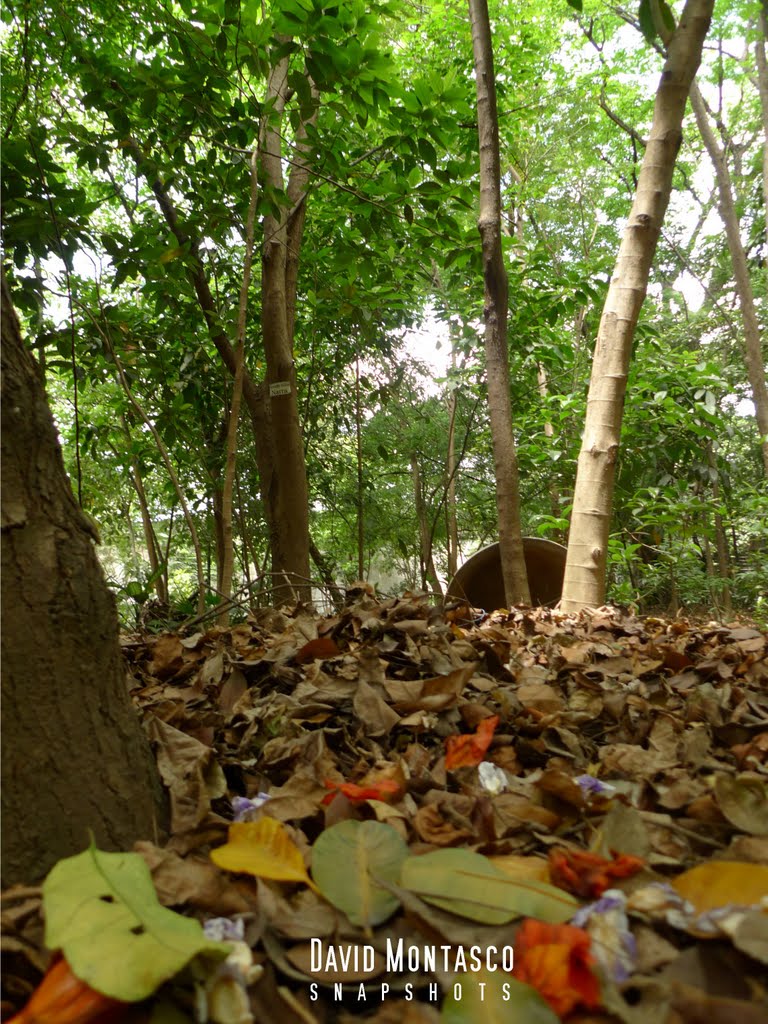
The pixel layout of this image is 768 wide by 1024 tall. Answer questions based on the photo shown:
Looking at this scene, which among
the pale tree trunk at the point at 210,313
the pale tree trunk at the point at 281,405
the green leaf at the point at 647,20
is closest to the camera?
the green leaf at the point at 647,20

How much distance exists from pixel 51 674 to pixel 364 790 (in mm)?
417

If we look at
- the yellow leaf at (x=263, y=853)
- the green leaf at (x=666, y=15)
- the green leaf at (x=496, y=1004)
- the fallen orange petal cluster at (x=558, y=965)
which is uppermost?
the green leaf at (x=666, y=15)

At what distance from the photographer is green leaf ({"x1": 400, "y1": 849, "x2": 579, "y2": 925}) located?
65 cm

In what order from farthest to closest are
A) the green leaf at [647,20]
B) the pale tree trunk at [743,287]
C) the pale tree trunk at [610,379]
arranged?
the pale tree trunk at [743,287], the pale tree trunk at [610,379], the green leaf at [647,20]

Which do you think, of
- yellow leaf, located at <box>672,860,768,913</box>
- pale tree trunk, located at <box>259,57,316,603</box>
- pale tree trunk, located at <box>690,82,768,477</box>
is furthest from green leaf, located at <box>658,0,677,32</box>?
pale tree trunk, located at <box>690,82,768,477</box>

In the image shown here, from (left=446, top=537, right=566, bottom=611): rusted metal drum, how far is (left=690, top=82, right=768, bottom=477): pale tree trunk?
5.11 meters

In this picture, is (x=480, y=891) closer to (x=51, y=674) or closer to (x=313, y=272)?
(x=51, y=674)

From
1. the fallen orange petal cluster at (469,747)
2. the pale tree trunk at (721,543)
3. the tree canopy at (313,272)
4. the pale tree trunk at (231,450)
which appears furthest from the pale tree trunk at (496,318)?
the pale tree trunk at (721,543)

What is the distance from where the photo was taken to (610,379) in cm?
231

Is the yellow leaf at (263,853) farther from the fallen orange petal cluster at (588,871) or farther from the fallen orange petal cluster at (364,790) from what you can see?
the fallen orange petal cluster at (588,871)

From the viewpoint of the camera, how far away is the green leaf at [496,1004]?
0.56 meters

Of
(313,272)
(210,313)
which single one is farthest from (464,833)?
(313,272)

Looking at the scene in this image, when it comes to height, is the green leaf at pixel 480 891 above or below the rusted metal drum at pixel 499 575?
below

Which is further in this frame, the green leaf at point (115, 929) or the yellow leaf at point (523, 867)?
the yellow leaf at point (523, 867)
